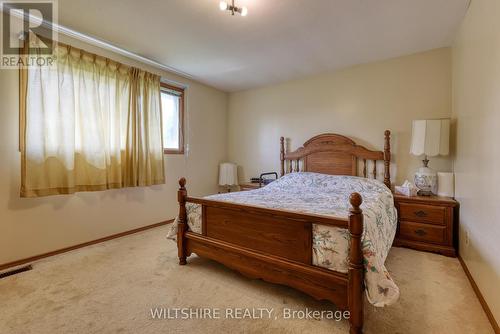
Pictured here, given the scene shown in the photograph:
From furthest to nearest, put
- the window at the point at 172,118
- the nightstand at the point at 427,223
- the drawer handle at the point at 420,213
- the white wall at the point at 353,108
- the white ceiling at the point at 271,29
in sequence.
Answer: the window at the point at 172,118, the white wall at the point at 353,108, the drawer handle at the point at 420,213, the nightstand at the point at 427,223, the white ceiling at the point at 271,29

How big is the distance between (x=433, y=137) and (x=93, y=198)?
4122 millimetres

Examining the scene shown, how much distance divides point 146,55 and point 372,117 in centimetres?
327

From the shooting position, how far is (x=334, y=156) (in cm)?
356

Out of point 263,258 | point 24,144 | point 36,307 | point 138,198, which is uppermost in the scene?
point 24,144

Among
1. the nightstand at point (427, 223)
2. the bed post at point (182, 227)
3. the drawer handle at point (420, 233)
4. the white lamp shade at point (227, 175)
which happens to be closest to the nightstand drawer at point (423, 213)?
the nightstand at point (427, 223)

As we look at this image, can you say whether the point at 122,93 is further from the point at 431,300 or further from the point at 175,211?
the point at 431,300

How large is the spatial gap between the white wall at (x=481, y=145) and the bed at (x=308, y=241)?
0.62m

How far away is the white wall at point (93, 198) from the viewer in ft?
7.36

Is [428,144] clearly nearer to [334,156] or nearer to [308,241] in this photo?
[334,156]

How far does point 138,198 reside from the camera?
3.37 meters

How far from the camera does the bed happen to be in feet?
4.57

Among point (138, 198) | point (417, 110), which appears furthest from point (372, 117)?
point (138, 198)

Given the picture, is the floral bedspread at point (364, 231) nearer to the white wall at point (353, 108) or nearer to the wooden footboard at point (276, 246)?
the wooden footboard at point (276, 246)

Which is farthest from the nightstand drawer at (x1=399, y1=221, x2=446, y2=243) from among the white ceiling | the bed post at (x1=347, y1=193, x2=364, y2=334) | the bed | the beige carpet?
the white ceiling
